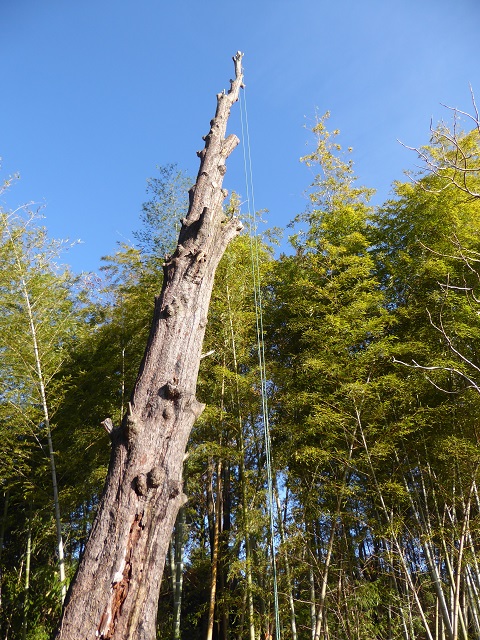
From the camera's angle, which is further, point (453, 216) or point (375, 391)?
point (453, 216)

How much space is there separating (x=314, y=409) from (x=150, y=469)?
2456mm

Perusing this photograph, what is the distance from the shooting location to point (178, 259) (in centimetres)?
220

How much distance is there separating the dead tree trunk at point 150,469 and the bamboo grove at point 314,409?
1.35 metres

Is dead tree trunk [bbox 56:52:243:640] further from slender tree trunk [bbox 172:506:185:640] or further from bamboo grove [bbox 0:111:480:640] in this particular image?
slender tree trunk [bbox 172:506:185:640]

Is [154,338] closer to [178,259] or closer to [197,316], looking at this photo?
[197,316]

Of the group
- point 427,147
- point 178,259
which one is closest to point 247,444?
point 178,259

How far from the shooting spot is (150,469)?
162 centimetres

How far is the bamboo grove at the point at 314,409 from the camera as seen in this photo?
379 centimetres

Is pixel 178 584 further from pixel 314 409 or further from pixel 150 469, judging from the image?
pixel 150 469

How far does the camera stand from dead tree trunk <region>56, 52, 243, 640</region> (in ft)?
4.51

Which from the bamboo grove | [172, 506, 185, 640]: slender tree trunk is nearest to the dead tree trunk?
the bamboo grove

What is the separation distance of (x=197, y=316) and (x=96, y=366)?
3.51 m

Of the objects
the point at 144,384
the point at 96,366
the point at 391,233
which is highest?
the point at 391,233

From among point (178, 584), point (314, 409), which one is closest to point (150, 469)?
point (314, 409)
